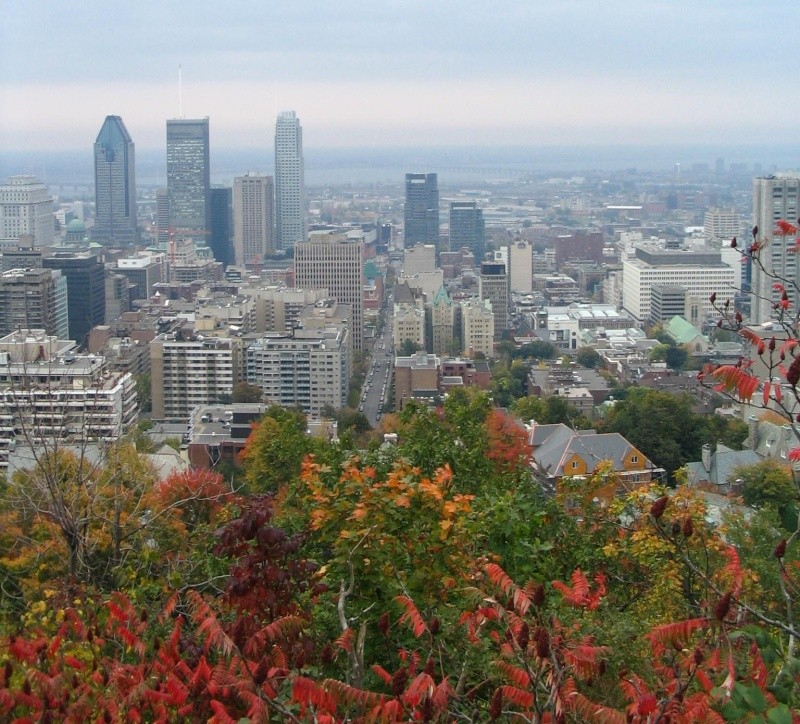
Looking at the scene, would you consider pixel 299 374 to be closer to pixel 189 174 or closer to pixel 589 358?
pixel 589 358

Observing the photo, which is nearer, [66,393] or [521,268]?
[66,393]

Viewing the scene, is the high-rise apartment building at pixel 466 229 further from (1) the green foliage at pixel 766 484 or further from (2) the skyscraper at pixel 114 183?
(1) the green foliage at pixel 766 484

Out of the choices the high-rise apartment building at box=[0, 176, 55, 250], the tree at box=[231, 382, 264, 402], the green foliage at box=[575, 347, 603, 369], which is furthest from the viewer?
the high-rise apartment building at box=[0, 176, 55, 250]

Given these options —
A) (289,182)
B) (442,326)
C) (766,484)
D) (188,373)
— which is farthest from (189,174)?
(766,484)

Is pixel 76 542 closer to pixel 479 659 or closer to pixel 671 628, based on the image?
pixel 479 659

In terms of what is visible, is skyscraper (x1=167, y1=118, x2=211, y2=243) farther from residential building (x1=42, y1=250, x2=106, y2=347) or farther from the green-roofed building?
the green-roofed building

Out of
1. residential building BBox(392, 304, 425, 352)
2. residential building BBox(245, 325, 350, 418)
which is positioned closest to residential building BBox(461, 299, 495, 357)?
residential building BBox(392, 304, 425, 352)

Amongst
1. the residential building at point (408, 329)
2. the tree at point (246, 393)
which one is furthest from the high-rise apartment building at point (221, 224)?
the tree at point (246, 393)

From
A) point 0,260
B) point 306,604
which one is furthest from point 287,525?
point 0,260
